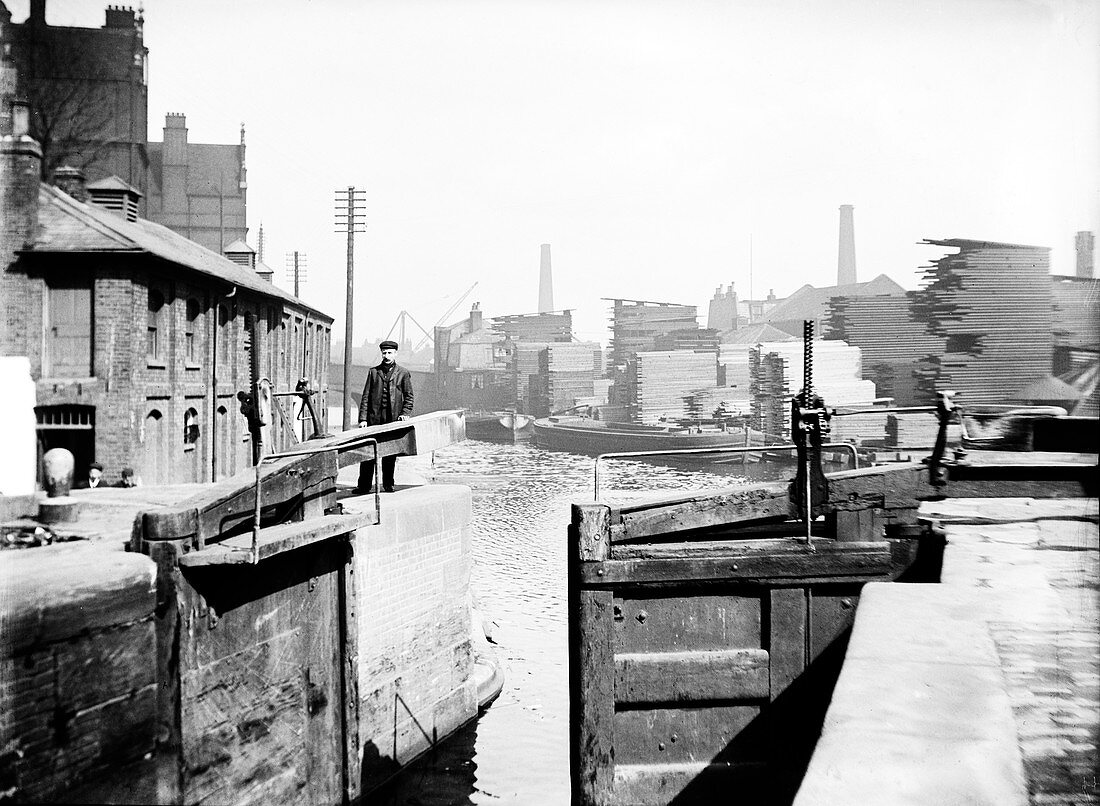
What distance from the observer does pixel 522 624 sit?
18.7 metres

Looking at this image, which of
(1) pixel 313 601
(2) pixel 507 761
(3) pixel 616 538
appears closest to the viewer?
(3) pixel 616 538

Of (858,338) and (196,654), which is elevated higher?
(858,338)

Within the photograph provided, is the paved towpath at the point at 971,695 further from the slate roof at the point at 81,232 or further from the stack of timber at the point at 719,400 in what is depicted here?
the stack of timber at the point at 719,400

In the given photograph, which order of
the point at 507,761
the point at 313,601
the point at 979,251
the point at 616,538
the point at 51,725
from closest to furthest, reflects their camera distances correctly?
1. the point at 51,725
2. the point at 616,538
3. the point at 313,601
4. the point at 507,761
5. the point at 979,251

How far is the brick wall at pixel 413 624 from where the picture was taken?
1026 cm

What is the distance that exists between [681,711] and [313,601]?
13.5 feet

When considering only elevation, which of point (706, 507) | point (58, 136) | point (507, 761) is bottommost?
point (507, 761)

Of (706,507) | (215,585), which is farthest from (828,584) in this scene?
(215,585)

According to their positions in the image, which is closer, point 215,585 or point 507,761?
point 215,585

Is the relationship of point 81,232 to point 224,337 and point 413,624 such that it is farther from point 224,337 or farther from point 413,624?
point 413,624

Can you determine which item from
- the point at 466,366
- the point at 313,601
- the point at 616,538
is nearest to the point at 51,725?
the point at 313,601

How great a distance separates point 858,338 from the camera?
2958cm

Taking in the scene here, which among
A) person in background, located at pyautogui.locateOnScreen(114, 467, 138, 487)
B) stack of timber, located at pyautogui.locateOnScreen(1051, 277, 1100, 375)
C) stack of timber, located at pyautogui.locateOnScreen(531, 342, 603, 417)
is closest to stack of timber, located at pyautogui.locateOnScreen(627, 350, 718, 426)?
stack of timber, located at pyautogui.locateOnScreen(531, 342, 603, 417)

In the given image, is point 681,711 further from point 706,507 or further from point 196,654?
point 196,654
